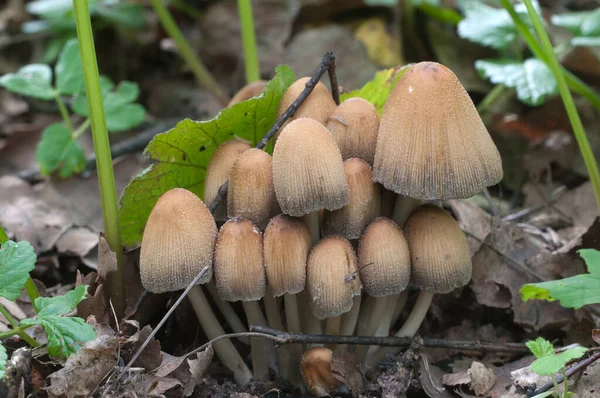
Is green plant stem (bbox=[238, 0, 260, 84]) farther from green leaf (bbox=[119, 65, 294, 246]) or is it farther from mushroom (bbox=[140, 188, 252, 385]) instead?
mushroom (bbox=[140, 188, 252, 385])

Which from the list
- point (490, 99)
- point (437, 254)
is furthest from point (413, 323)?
point (490, 99)

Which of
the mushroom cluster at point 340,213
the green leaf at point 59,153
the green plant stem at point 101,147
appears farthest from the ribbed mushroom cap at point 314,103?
the green leaf at point 59,153

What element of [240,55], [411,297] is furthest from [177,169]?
[240,55]

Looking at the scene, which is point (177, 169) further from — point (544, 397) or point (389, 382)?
point (544, 397)

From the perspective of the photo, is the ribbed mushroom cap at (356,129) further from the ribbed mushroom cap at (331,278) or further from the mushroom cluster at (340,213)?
the ribbed mushroom cap at (331,278)

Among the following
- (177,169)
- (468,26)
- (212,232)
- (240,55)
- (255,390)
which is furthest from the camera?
(240,55)
